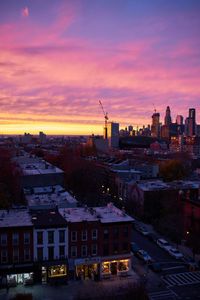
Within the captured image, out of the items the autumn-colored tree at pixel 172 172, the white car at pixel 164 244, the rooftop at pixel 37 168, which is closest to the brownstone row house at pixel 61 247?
the white car at pixel 164 244

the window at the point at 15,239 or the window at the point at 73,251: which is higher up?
the window at the point at 15,239

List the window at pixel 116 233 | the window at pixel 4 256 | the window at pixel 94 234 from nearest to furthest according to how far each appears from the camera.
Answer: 1. the window at pixel 4 256
2. the window at pixel 94 234
3. the window at pixel 116 233

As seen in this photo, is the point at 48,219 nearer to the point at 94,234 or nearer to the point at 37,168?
the point at 94,234

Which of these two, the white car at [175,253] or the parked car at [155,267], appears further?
the white car at [175,253]

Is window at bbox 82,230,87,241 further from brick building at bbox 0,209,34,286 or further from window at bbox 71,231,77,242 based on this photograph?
brick building at bbox 0,209,34,286

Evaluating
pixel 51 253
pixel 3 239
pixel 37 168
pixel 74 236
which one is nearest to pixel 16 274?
pixel 3 239

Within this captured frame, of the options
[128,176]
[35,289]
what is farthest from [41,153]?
[35,289]

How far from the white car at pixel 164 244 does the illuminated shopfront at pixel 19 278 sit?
16.7 meters

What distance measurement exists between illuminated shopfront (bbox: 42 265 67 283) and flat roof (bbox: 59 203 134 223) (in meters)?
4.56

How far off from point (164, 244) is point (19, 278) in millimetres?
18272

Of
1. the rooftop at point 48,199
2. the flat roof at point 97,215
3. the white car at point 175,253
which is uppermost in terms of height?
the flat roof at point 97,215

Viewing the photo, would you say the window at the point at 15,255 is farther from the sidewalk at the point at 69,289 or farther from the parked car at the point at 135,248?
the parked car at the point at 135,248

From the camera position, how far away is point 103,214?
32.4m

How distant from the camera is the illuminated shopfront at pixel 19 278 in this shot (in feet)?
84.6
